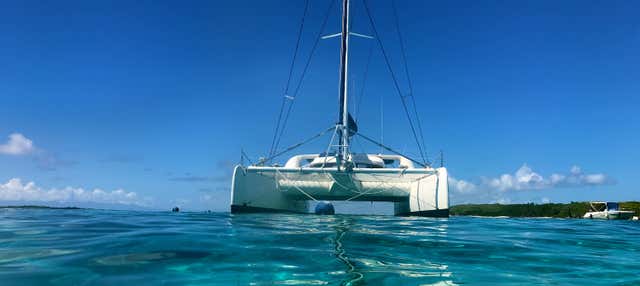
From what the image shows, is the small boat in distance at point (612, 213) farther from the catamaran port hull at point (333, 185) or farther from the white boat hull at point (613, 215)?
the catamaran port hull at point (333, 185)

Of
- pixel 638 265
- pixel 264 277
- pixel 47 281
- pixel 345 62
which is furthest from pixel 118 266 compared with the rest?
pixel 345 62

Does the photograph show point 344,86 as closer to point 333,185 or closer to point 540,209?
point 333,185

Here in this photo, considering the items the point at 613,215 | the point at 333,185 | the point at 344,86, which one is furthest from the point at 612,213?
the point at 333,185

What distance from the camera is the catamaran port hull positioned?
18156 mm

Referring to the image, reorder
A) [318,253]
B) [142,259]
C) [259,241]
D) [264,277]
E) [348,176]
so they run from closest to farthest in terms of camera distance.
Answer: [264,277], [142,259], [318,253], [259,241], [348,176]

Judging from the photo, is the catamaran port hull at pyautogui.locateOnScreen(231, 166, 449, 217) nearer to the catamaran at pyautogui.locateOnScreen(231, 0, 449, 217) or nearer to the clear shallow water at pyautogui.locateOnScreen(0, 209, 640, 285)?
the catamaran at pyautogui.locateOnScreen(231, 0, 449, 217)

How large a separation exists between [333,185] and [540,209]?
32079 mm

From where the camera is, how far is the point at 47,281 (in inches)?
144

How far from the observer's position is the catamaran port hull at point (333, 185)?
59.6 feet

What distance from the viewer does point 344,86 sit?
2194 cm

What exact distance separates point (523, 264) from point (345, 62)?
18512 mm

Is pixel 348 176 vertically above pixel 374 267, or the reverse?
pixel 348 176

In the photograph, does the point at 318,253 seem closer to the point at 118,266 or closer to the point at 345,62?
the point at 118,266

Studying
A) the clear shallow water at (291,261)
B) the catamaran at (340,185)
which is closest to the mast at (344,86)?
the catamaran at (340,185)
